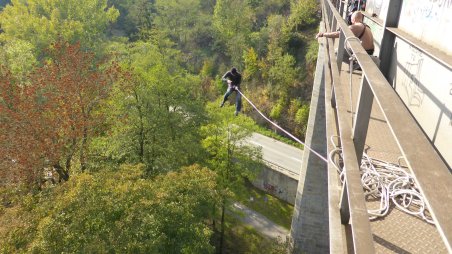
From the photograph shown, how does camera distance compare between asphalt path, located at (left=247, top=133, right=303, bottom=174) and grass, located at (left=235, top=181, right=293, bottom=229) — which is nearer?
grass, located at (left=235, top=181, right=293, bottom=229)

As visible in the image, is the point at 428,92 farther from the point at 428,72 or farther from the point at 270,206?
the point at 270,206

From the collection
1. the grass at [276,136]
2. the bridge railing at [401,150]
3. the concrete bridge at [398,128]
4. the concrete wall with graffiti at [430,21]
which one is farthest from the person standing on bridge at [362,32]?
the grass at [276,136]

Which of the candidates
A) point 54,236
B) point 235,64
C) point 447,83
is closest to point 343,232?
point 447,83

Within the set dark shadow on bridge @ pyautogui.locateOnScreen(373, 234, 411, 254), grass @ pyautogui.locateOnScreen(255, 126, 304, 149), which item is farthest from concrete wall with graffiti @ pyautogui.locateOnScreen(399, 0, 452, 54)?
grass @ pyautogui.locateOnScreen(255, 126, 304, 149)

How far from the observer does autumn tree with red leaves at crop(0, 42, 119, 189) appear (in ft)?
37.5

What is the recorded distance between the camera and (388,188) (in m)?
3.38

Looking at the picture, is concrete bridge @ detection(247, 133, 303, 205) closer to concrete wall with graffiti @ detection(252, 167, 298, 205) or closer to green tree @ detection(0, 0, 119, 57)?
concrete wall with graffiti @ detection(252, 167, 298, 205)

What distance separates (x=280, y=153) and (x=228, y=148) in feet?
22.0

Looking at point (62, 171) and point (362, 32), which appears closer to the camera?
point (362, 32)

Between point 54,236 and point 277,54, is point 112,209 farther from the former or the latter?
point 277,54

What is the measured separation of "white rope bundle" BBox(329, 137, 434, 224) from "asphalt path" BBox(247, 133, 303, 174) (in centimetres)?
1683

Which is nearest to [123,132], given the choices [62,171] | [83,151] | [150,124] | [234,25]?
[150,124]

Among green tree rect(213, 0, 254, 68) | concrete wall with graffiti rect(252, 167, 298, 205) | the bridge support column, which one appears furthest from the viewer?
green tree rect(213, 0, 254, 68)

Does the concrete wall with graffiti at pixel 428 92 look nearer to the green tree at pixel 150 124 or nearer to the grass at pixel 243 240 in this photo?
the green tree at pixel 150 124
